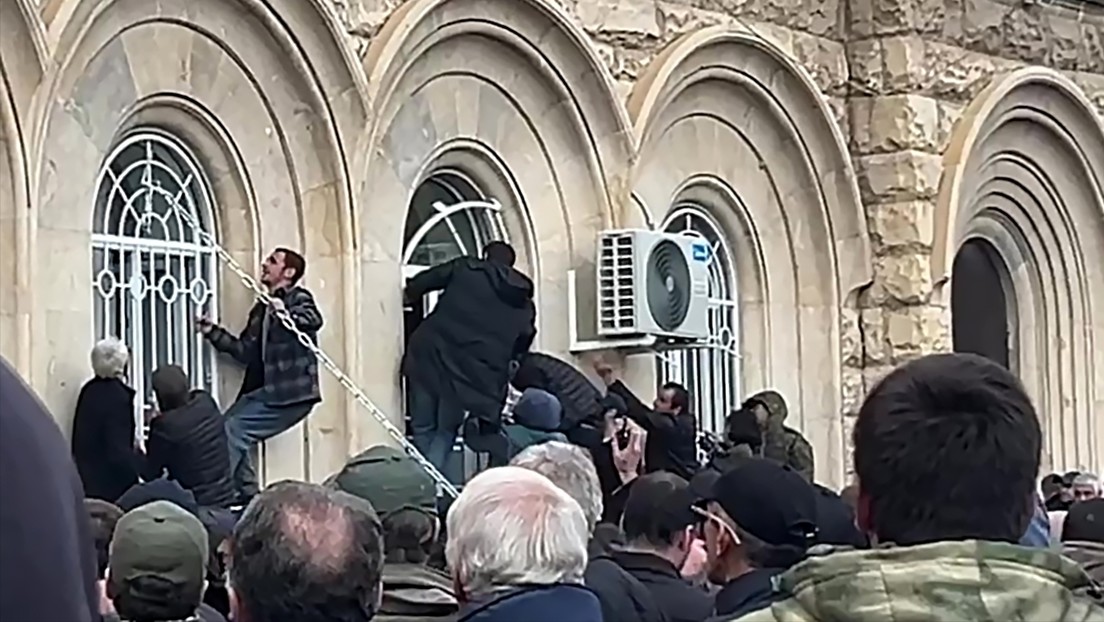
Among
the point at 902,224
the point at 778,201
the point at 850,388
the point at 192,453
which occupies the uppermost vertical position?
the point at 778,201

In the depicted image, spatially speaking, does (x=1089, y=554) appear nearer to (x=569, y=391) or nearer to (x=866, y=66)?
(x=569, y=391)

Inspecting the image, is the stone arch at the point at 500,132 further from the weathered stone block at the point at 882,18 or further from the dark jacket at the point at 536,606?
the dark jacket at the point at 536,606

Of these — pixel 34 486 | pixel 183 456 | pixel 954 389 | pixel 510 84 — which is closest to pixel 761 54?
pixel 510 84

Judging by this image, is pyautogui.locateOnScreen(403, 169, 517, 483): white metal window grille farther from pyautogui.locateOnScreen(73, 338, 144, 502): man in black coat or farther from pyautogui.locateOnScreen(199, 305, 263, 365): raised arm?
pyautogui.locateOnScreen(73, 338, 144, 502): man in black coat

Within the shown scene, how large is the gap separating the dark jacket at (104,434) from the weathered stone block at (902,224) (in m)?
6.97

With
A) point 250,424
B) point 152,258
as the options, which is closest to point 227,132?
point 152,258

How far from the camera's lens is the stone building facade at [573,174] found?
10.8 metres

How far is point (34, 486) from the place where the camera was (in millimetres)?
2020

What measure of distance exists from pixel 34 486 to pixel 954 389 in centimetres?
133

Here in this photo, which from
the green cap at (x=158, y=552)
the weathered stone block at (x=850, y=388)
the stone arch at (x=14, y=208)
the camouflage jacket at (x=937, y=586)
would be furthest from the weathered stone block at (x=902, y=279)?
the camouflage jacket at (x=937, y=586)

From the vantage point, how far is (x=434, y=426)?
1193 centimetres

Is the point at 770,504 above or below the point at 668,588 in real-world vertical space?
above

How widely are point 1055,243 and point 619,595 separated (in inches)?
507

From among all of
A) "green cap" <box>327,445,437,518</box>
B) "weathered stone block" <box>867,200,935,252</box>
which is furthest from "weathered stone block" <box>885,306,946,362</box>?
"green cap" <box>327,445,437,518</box>
